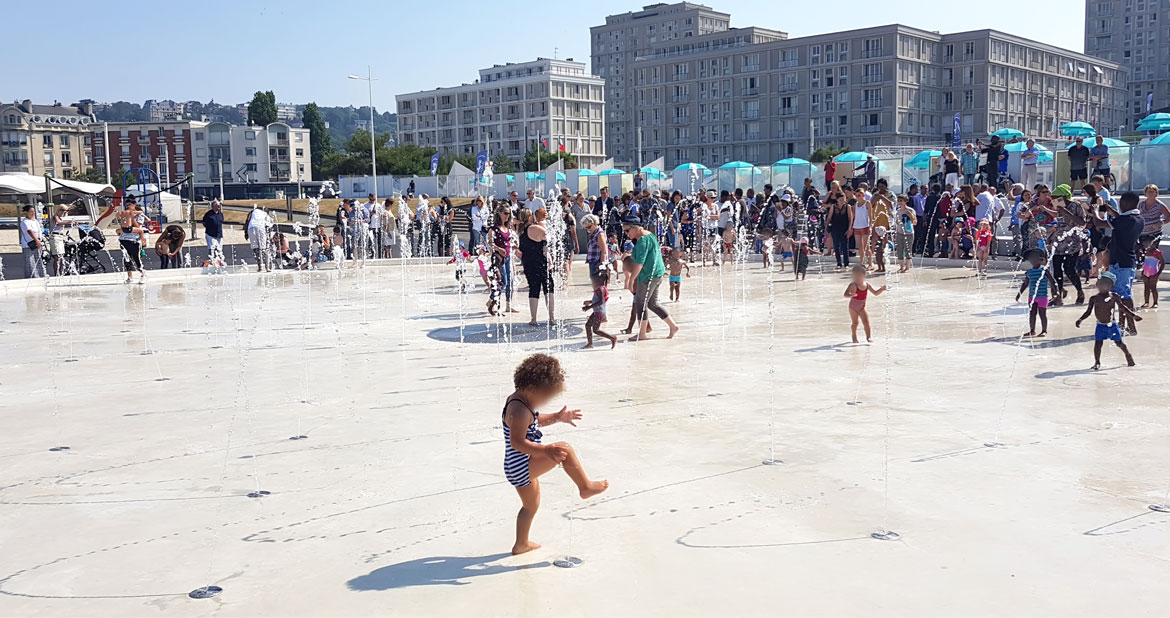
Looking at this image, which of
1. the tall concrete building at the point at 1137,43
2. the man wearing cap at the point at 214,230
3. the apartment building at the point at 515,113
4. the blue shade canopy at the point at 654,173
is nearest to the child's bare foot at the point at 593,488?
the man wearing cap at the point at 214,230

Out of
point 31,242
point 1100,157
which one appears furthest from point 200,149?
point 1100,157

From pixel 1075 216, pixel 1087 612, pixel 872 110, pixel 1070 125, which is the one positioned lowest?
pixel 1087 612

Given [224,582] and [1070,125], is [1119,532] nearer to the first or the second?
[224,582]

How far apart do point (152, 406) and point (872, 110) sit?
95.1 metres

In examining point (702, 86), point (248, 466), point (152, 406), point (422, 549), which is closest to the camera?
point (422, 549)

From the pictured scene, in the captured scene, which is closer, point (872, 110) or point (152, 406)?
point (152, 406)

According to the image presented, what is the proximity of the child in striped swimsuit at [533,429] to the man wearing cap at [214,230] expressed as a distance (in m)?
20.7

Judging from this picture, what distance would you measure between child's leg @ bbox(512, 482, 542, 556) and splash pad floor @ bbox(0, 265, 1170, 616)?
7 cm

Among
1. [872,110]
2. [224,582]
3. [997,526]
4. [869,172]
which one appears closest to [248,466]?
[224,582]

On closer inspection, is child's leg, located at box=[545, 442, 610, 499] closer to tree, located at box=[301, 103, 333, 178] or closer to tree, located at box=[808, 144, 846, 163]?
tree, located at box=[808, 144, 846, 163]

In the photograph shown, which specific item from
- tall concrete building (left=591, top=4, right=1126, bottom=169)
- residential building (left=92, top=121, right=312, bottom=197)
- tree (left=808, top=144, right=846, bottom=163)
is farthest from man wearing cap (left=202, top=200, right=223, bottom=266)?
residential building (left=92, top=121, right=312, bottom=197)

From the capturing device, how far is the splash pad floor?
188 inches

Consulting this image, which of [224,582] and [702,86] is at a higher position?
[702,86]

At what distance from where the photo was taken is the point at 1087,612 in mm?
4398
